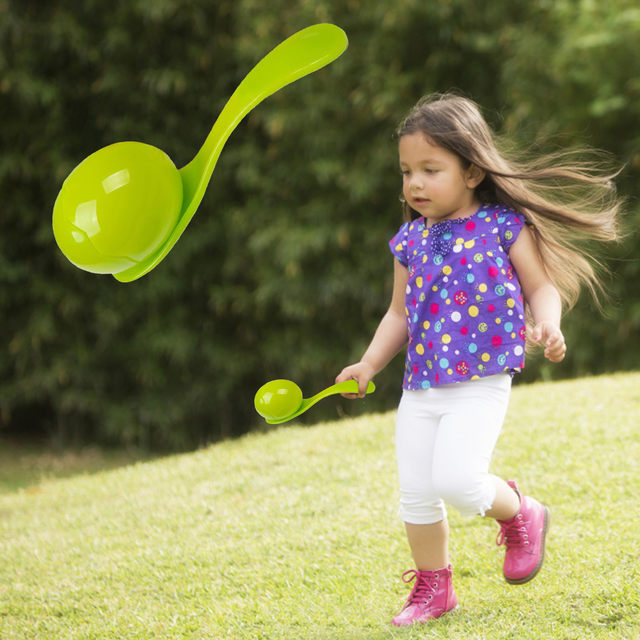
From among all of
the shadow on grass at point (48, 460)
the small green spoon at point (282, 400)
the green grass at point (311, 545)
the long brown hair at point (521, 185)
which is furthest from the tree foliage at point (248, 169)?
the small green spoon at point (282, 400)

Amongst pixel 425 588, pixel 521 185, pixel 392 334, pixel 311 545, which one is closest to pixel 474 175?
pixel 521 185

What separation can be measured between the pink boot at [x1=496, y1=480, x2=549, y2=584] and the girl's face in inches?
28.7

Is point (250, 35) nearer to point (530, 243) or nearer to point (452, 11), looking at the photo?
point (452, 11)

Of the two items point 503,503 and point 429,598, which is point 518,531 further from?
point 429,598

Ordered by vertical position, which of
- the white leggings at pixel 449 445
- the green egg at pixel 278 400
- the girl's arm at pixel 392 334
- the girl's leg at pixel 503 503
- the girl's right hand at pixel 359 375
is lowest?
the girl's leg at pixel 503 503

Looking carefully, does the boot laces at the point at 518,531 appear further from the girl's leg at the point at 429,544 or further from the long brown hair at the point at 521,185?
the long brown hair at the point at 521,185

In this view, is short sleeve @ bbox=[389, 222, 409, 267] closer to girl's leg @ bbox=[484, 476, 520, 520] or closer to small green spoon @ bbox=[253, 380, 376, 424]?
small green spoon @ bbox=[253, 380, 376, 424]

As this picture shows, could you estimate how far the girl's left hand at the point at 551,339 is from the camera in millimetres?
1586

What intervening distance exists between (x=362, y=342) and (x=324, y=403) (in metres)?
0.57

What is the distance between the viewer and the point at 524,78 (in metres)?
5.13

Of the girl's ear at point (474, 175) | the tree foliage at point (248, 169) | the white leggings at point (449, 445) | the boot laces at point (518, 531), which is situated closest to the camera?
the white leggings at point (449, 445)

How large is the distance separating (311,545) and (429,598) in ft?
2.27

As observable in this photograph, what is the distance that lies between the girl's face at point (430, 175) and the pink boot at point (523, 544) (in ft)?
2.39

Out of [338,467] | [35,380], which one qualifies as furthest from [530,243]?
[35,380]
